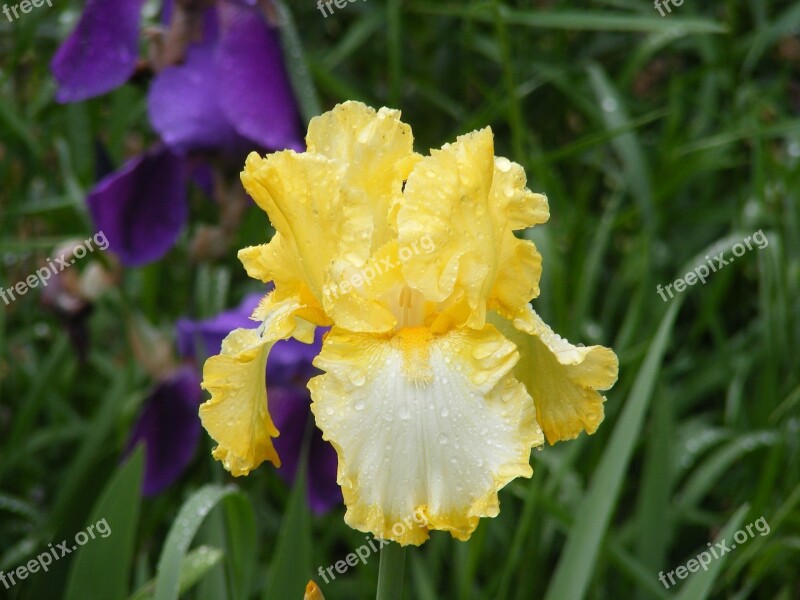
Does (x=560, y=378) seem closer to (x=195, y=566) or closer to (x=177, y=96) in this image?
(x=195, y=566)

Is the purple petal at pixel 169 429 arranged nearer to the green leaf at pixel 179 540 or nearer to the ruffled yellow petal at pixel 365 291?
the green leaf at pixel 179 540

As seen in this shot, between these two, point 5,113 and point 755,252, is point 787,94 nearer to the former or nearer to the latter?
point 755,252

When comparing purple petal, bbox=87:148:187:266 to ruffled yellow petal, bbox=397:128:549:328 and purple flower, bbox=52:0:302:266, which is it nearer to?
purple flower, bbox=52:0:302:266

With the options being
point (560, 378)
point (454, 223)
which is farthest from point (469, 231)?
point (560, 378)

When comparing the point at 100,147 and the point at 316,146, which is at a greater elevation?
the point at 316,146

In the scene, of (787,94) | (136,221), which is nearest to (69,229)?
(136,221)

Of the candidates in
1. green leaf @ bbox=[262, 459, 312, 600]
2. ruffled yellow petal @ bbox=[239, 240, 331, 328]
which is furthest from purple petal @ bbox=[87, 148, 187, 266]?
ruffled yellow petal @ bbox=[239, 240, 331, 328]
